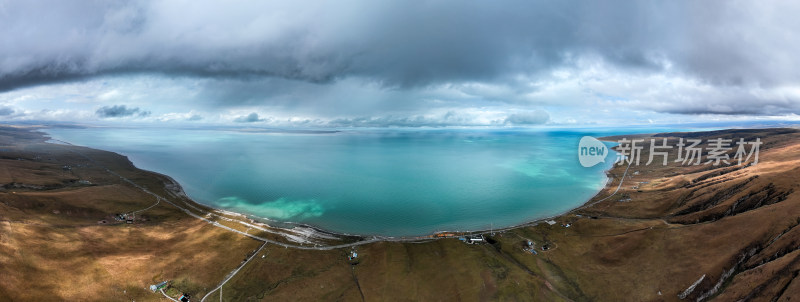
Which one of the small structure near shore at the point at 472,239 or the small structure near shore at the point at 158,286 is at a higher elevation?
the small structure near shore at the point at 472,239

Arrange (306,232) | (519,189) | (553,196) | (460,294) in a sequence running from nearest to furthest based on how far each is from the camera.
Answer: (460,294)
(306,232)
(553,196)
(519,189)

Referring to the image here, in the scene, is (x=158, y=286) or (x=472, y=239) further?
(x=472, y=239)

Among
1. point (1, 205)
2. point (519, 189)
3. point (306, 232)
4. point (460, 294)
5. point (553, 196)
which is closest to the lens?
point (460, 294)

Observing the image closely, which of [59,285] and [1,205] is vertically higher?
[1,205]

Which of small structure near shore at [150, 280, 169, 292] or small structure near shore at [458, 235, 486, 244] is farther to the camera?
small structure near shore at [458, 235, 486, 244]

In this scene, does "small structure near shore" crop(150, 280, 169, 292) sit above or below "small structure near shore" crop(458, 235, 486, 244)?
below

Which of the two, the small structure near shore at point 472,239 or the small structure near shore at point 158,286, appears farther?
the small structure near shore at point 472,239

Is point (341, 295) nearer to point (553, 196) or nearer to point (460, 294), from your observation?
point (460, 294)

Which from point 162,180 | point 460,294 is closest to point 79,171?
point 162,180

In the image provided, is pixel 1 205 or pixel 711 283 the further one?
pixel 1 205

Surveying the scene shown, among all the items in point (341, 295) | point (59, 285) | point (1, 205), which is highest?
point (1, 205)

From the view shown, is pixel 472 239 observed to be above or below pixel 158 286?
above
